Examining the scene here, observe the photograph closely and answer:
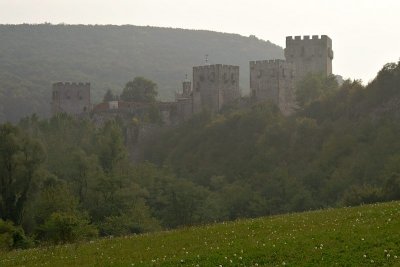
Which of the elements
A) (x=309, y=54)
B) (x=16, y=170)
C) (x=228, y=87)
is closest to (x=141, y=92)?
(x=228, y=87)

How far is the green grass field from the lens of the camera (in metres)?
19.0

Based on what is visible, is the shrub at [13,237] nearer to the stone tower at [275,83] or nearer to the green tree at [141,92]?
the stone tower at [275,83]

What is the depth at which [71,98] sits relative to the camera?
112 meters

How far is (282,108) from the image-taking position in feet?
310

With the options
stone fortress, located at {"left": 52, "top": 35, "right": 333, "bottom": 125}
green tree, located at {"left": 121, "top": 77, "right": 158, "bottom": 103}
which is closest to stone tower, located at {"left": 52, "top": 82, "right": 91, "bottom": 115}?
stone fortress, located at {"left": 52, "top": 35, "right": 333, "bottom": 125}

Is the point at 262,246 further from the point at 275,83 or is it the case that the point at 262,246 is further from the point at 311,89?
the point at 311,89

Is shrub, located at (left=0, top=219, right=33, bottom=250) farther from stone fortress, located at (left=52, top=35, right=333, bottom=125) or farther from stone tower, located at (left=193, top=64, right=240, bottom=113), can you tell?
stone tower, located at (left=193, top=64, right=240, bottom=113)

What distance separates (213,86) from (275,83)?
8029mm

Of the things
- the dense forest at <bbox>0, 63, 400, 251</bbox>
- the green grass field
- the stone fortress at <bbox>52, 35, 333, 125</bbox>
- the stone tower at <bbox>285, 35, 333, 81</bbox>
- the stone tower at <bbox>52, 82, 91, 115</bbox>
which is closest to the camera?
the green grass field

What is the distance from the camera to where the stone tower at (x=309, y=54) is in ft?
343

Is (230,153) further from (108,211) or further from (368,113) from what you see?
(108,211)

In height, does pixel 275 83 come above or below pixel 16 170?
above

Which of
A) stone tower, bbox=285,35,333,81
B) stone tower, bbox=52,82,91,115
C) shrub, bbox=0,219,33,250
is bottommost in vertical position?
shrub, bbox=0,219,33,250

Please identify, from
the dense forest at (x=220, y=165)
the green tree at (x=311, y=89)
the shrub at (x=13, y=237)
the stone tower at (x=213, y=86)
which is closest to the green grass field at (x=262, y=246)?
the shrub at (x=13, y=237)
